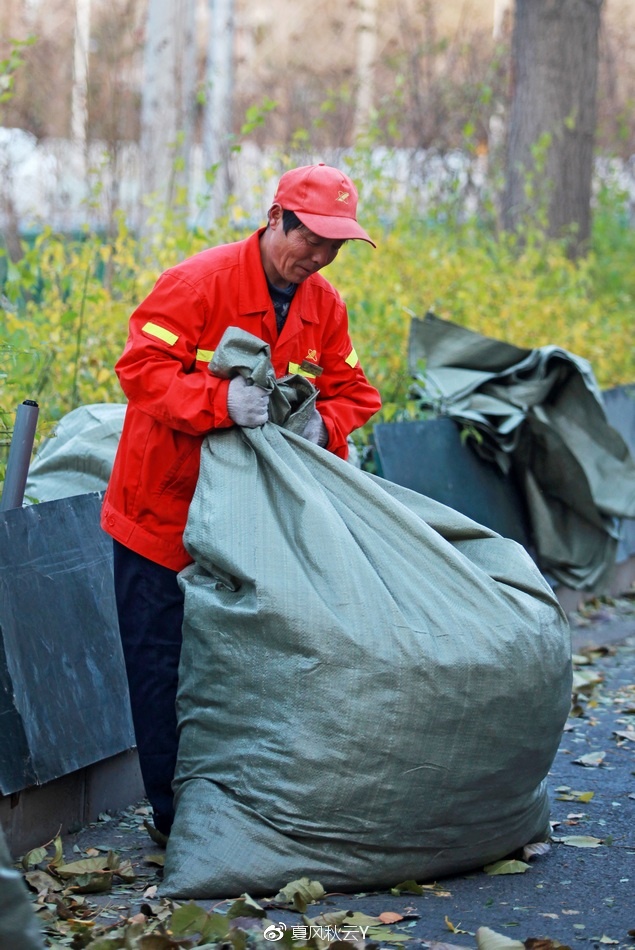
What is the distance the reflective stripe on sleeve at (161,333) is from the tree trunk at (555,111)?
722 centimetres

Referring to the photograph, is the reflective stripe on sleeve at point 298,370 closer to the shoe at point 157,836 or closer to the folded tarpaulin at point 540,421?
→ the shoe at point 157,836

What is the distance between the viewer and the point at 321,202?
303 cm

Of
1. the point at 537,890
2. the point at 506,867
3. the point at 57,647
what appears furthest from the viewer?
the point at 57,647

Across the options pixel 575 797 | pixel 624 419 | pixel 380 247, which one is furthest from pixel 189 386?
pixel 624 419

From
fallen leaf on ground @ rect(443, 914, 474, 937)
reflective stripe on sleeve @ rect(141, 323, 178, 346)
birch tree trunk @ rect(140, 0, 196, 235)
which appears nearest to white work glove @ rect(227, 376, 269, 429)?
reflective stripe on sleeve @ rect(141, 323, 178, 346)

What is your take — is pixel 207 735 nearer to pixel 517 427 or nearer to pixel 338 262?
pixel 517 427

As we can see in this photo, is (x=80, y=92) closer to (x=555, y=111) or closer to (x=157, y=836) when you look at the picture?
(x=555, y=111)

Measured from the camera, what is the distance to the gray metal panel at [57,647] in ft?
10.8

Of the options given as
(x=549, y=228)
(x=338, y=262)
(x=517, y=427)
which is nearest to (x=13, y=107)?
(x=549, y=228)

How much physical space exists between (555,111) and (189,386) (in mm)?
7862

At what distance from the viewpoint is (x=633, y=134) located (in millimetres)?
16688

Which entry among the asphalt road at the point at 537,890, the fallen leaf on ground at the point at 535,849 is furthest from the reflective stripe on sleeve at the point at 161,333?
the fallen leaf on ground at the point at 535,849

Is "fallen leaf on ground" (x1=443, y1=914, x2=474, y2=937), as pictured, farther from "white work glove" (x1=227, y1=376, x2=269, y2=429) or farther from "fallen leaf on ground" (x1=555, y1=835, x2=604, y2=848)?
"white work glove" (x1=227, y1=376, x2=269, y2=429)

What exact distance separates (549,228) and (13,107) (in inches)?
203
